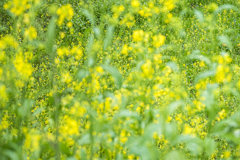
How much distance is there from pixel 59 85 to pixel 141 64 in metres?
1.75

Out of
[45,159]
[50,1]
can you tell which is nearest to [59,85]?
[45,159]

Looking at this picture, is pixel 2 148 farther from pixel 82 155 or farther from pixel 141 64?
pixel 141 64

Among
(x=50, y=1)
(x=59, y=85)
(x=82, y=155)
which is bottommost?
(x=82, y=155)

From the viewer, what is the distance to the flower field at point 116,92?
54.4 inches

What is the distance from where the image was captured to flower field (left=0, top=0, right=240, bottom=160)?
4.53 ft

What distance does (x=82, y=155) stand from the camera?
1.44 m

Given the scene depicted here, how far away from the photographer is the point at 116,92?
2729 mm

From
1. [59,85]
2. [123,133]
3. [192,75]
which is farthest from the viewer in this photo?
[192,75]

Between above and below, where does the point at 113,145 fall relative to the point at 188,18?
below

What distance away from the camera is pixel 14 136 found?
1872 millimetres

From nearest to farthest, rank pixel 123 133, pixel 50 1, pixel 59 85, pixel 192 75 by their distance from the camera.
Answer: pixel 123 133, pixel 59 85, pixel 192 75, pixel 50 1

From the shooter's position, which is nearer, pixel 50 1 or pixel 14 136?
pixel 14 136

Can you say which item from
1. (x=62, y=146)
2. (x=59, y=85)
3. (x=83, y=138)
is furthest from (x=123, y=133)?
(x=59, y=85)

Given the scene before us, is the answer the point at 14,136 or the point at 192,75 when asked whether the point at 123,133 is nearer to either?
the point at 14,136
